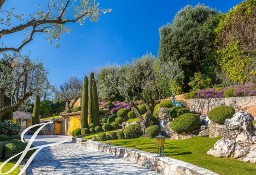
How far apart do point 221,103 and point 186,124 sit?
6.03 metres

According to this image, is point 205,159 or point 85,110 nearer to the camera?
point 205,159

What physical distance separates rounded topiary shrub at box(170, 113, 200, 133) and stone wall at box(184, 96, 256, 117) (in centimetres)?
457

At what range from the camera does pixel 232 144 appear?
1005cm

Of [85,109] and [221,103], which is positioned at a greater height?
[85,109]

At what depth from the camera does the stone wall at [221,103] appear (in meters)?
18.5

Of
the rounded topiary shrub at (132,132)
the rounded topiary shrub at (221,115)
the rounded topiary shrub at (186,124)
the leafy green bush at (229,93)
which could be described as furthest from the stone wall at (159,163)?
the leafy green bush at (229,93)

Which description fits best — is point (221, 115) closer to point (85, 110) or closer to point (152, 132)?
point (152, 132)

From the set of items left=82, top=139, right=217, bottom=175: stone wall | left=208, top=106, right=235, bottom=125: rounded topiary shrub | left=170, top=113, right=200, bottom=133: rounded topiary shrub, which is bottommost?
left=82, top=139, right=217, bottom=175: stone wall

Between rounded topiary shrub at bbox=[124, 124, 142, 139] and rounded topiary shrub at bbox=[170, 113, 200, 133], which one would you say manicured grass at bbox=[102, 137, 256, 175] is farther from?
rounded topiary shrub at bbox=[124, 124, 142, 139]

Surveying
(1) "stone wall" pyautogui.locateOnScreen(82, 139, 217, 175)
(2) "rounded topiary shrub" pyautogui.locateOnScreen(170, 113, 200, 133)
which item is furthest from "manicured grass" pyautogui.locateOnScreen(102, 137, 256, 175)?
(2) "rounded topiary shrub" pyautogui.locateOnScreen(170, 113, 200, 133)

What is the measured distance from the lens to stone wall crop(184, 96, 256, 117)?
18500mm

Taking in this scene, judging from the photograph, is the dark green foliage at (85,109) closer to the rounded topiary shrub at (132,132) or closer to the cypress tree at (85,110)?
the cypress tree at (85,110)

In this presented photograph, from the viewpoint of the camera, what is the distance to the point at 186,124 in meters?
15.6

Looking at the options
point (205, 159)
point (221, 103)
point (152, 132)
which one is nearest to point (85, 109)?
point (152, 132)
